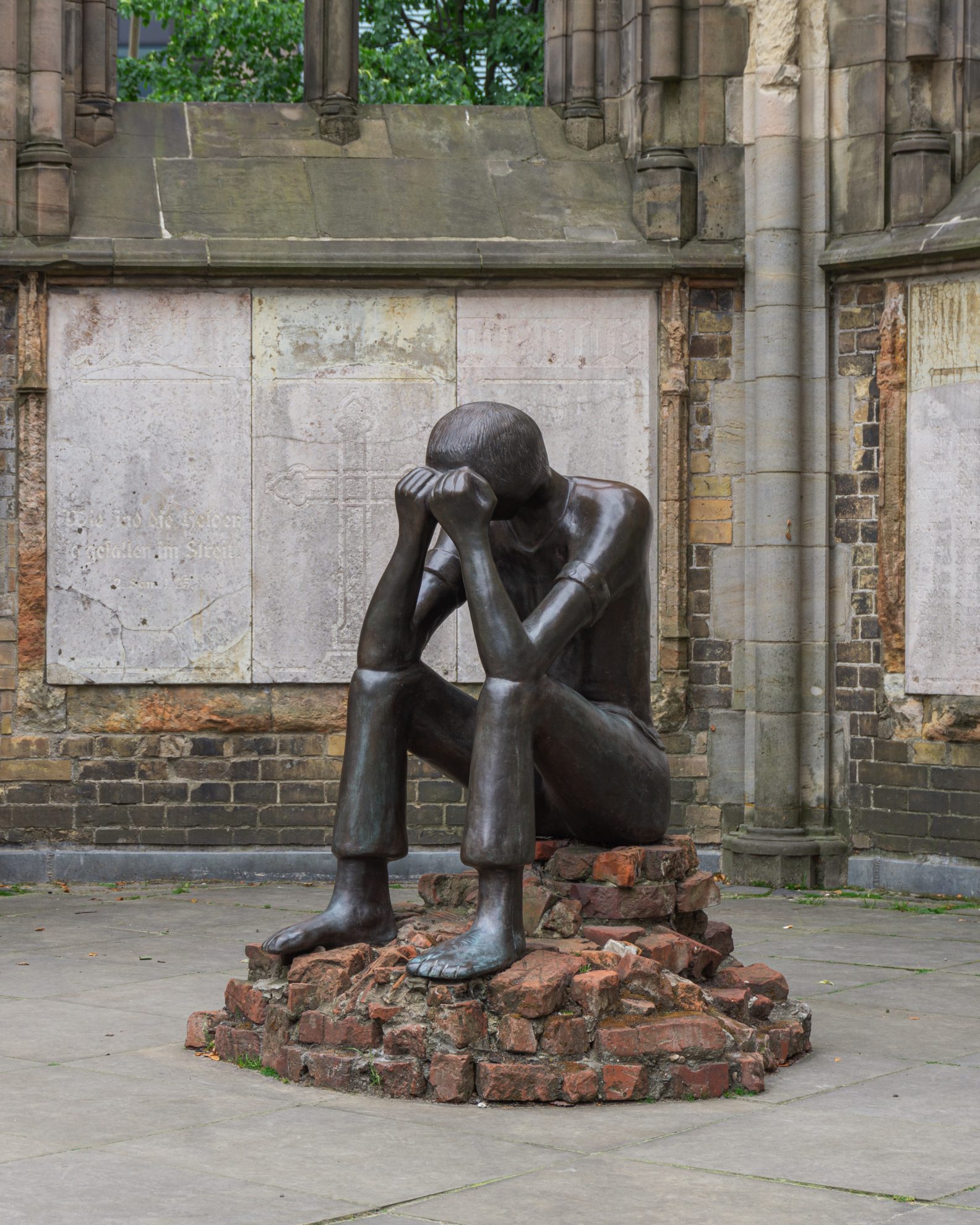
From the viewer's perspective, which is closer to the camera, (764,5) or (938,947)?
(938,947)

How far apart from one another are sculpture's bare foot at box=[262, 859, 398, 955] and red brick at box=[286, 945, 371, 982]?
12cm

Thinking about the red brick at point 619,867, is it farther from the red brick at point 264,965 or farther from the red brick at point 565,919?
the red brick at point 264,965

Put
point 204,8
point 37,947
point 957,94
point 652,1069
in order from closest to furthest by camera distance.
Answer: point 652,1069, point 37,947, point 957,94, point 204,8

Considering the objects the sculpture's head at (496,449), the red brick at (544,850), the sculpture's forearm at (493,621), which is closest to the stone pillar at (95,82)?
the sculpture's head at (496,449)

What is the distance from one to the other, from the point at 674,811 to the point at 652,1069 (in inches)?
197

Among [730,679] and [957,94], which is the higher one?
[957,94]

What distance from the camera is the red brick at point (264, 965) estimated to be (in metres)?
5.08

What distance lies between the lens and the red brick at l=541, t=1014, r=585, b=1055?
4.54 metres

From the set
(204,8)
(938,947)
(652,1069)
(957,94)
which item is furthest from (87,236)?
(204,8)

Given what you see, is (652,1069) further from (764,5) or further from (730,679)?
(764,5)

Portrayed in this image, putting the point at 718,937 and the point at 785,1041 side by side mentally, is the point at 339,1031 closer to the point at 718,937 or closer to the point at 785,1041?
the point at 785,1041

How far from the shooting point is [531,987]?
4.53 metres

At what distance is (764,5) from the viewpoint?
9500 mm

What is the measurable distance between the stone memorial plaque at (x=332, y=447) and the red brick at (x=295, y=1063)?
4.77m
